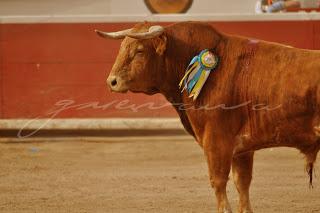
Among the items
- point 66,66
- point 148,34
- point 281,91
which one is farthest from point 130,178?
point 66,66

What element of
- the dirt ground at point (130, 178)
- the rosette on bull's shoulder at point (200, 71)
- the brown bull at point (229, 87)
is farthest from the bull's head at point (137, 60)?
the dirt ground at point (130, 178)

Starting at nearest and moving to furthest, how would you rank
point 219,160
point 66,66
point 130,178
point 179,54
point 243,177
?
point 219,160 → point 179,54 → point 243,177 → point 130,178 → point 66,66

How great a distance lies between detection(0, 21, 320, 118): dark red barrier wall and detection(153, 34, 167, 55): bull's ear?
13.5 ft

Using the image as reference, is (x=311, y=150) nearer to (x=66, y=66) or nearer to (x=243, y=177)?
(x=243, y=177)

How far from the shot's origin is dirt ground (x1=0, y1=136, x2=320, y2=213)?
558 cm

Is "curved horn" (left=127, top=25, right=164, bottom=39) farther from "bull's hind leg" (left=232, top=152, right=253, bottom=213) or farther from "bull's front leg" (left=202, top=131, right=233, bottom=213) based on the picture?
"bull's hind leg" (left=232, top=152, right=253, bottom=213)

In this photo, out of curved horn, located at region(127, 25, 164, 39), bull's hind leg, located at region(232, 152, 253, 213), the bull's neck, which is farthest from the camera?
bull's hind leg, located at region(232, 152, 253, 213)

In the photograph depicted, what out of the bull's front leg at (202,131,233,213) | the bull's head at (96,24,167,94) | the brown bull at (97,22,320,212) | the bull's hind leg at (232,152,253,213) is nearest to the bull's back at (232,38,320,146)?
the brown bull at (97,22,320,212)

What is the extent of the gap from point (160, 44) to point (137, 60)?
0.15 metres

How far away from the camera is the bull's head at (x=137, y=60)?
482 centimetres

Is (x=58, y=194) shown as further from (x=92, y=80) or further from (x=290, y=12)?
(x=290, y=12)

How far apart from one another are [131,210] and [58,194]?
0.76 metres

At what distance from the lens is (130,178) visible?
6.66 meters

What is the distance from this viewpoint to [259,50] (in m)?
4.83
